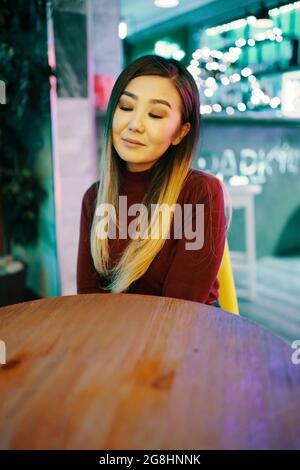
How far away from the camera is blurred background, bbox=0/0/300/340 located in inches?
102

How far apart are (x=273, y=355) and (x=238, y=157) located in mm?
3439

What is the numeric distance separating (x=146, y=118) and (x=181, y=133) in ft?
0.47

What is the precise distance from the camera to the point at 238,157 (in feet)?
13.4

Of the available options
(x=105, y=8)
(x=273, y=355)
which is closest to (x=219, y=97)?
(x=105, y=8)

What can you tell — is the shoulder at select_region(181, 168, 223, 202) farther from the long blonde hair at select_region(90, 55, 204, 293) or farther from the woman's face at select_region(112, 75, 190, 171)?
the woman's face at select_region(112, 75, 190, 171)

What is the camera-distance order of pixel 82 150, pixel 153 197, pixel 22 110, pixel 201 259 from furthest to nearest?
pixel 82 150
pixel 22 110
pixel 153 197
pixel 201 259

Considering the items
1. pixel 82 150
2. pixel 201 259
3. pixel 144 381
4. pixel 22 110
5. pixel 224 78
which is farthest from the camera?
pixel 224 78

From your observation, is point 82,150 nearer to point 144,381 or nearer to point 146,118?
point 146,118

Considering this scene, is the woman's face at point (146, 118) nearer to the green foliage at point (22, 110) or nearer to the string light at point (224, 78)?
the green foliage at point (22, 110)

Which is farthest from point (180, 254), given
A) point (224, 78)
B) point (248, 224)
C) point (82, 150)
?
point (224, 78)

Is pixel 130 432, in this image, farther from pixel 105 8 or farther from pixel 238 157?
Result: pixel 238 157

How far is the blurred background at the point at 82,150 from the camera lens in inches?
102

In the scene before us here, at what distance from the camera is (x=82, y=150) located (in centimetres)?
280
